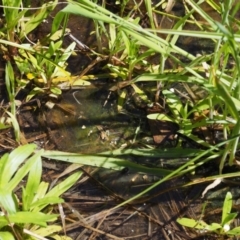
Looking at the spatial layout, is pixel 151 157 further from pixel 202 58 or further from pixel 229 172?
pixel 202 58

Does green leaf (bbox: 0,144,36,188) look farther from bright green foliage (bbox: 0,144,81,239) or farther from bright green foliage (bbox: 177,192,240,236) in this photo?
bright green foliage (bbox: 177,192,240,236)

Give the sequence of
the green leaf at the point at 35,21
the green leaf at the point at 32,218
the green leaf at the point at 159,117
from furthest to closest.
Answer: the green leaf at the point at 35,21, the green leaf at the point at 159,117, the green leaf at the point at 32,218

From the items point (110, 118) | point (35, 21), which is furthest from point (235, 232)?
point (35, 21)

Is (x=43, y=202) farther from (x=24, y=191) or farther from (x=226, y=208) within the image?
A: (x=226, y=208)

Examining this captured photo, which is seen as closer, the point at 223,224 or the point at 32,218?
the point at 32,218

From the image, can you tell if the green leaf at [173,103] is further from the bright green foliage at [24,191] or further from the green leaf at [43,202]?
the green leaf at [43,202]

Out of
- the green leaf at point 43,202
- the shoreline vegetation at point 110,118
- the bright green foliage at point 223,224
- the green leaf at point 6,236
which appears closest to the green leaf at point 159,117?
the shoreline vegetation at point 110,118

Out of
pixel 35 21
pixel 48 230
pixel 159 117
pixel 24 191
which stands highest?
pixel 35 21

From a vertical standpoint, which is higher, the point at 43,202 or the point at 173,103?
the point at 173,103

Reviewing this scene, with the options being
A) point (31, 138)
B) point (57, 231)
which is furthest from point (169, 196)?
point (31, 138)
